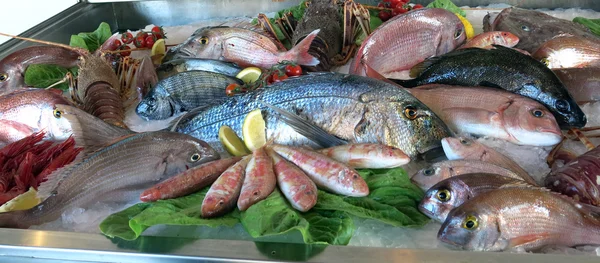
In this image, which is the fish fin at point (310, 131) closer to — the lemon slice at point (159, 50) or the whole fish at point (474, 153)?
the whole fish at point (474, 153)

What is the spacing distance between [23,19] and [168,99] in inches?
128

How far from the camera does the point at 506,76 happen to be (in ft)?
6.86

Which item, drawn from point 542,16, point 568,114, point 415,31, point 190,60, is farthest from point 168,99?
point 542,16

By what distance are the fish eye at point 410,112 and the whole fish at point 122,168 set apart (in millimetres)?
727

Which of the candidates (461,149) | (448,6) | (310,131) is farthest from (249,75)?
(448,6)

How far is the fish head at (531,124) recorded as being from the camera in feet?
6.01

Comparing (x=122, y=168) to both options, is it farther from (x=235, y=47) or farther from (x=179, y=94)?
(x=235, y=47)

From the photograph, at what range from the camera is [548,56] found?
8.01 ft

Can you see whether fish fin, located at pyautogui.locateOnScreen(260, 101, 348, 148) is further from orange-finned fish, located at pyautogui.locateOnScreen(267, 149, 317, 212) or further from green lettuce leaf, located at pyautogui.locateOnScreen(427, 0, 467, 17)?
green lettuce leaf, located at pyautogui.locateOnScreen(427, 0, 467, 17)

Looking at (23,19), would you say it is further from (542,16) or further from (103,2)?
(542,16)

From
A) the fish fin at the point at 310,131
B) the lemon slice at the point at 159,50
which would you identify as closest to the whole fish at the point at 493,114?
the fish fin at the point at 310,131

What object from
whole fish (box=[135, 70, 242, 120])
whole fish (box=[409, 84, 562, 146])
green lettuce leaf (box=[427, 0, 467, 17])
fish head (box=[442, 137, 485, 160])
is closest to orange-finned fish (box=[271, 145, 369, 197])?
fish head (box=[442, 137, 485, 160])

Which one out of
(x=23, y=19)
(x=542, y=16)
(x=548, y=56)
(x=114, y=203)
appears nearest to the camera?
(x=114, y=203)

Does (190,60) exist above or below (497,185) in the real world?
below
